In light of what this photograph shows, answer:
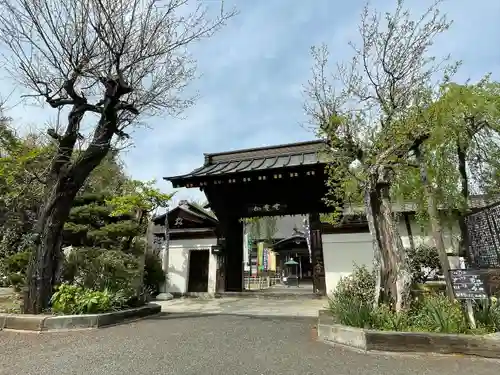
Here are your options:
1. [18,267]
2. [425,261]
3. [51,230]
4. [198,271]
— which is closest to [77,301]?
[51,230]

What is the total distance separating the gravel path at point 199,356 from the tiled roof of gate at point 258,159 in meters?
6.56

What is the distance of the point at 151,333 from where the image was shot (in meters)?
4.97

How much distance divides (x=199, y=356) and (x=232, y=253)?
8.46 meters

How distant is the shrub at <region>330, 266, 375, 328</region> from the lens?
456 cm

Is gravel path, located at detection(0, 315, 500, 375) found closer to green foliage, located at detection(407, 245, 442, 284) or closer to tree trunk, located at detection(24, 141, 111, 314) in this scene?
tree trunk, located at detection(24, 141, 111, 314)

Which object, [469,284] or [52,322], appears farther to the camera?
[52,322]

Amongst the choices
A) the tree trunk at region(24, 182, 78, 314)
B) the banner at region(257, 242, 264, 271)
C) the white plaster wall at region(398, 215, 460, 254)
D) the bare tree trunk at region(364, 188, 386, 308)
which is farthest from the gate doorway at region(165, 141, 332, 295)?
the banner at region(257, 242, 264, 271)

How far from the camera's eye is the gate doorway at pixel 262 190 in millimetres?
10641

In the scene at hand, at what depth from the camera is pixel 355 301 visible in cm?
511

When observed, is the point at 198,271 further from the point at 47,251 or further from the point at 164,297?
the point at 47,251

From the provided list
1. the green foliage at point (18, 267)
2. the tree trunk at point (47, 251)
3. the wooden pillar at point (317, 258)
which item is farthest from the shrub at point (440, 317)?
the green foliage at point (18, 267)

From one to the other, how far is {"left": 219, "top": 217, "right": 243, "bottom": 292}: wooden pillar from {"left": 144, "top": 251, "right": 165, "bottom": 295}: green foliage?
2.67 metres

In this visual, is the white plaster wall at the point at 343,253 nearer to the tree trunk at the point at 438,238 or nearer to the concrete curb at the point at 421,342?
the tree trunk at the point at 438,238

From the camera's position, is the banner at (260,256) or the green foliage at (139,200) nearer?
the green foliage at (139,200)
